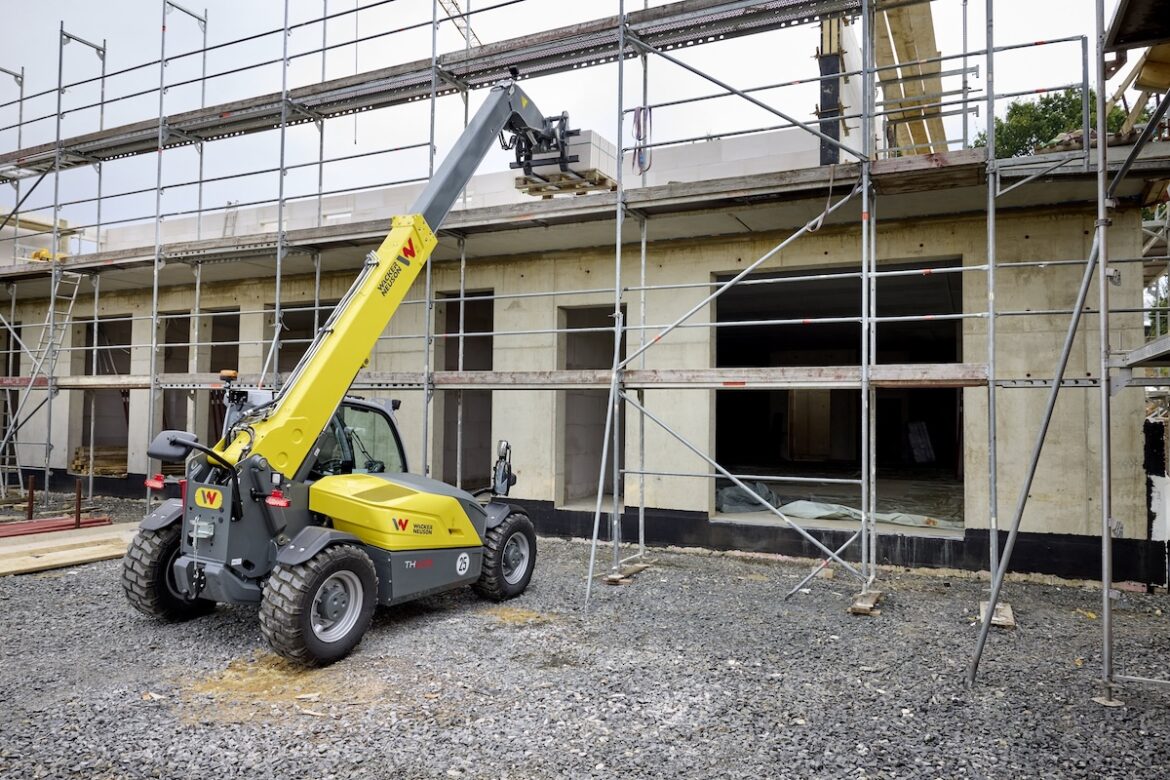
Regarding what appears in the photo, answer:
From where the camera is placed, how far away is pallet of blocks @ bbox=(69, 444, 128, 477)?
1323cm

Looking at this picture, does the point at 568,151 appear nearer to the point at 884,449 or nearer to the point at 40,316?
the point at 40,316

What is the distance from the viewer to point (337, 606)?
16.6 feet

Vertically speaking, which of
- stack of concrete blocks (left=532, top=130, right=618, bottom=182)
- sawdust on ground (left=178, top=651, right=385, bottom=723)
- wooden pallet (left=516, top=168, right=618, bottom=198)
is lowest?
sawdust on ground (left=178, top=651, right=385, bottom=723)

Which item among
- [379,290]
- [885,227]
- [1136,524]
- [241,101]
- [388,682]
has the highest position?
[241,101]

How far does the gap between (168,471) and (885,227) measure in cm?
1208

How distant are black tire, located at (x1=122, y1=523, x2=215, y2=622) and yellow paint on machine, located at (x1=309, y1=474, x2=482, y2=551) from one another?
1.17m

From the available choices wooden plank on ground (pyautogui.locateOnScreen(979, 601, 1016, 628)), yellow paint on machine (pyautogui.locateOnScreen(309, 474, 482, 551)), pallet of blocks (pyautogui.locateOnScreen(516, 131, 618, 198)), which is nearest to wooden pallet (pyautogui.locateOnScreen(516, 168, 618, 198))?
pallet of blocks (pyautogui.locateOnScreen(516, 131, 618, 198))

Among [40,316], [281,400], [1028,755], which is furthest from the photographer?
[40,316]

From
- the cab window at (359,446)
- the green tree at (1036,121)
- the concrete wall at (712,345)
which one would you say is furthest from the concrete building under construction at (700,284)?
the green tree at (1036,121)

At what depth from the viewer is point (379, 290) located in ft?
19.0

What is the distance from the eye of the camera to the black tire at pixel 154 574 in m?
5.46

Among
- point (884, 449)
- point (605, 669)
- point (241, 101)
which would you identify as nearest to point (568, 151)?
point (241, 101)

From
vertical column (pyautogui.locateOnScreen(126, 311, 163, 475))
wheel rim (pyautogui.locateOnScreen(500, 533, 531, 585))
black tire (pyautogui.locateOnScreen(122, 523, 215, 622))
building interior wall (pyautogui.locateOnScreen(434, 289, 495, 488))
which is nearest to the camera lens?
black tire (pyautogui.locateOnScreen(122, 523, 215, 622))

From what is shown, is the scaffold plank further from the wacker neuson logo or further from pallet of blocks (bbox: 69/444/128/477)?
pallet of blocks (bbox: 69/444/128/477)
